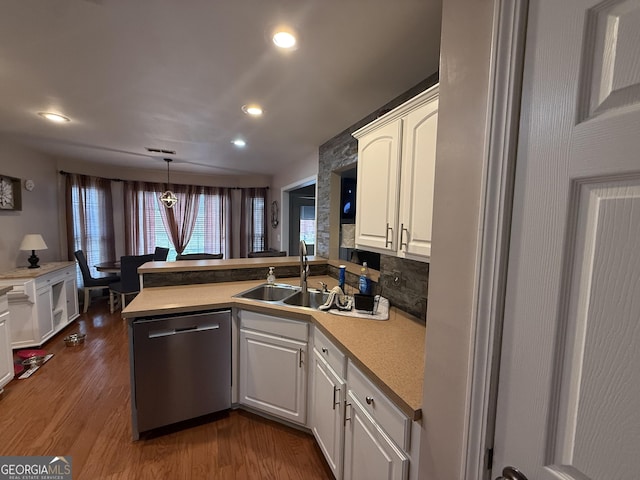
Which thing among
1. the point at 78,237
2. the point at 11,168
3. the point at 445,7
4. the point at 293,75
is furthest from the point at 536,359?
the point at 78,237

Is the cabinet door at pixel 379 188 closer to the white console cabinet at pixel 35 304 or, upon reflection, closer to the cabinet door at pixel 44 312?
the white console cabinet at pixel 35 304

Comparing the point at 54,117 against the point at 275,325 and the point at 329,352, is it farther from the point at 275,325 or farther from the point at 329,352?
the point at 329,352

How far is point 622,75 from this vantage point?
457 mm

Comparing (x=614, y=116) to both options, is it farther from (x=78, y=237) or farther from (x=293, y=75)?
(x=78, y=237)

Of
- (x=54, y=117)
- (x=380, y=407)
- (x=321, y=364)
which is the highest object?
(x=54, y=117)

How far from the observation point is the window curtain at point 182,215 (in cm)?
538

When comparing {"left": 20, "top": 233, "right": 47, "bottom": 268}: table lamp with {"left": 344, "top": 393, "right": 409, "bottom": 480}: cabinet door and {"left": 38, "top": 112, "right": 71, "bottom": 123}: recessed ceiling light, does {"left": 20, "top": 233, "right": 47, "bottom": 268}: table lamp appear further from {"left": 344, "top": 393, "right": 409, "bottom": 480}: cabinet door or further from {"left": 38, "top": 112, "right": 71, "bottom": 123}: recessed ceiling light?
{"left": 344, "top": 393, "right": 409, "bottom": 480}: cabinet door

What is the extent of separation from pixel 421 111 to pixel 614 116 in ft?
2.83

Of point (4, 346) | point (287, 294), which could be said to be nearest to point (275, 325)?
point (287, 294)

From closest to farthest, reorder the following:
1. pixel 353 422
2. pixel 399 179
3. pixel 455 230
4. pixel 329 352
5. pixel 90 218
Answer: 1. pixel 455 230
2. pixel 353 422
3. pixel 399 179
4. pixel 329 352
5. pixel 90 218

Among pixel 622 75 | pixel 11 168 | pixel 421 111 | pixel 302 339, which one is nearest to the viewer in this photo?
pixel 622 75

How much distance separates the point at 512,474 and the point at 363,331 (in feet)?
2.88

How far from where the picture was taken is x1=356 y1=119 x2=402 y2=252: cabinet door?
1421mm

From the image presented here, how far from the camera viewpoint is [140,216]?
5145 millimetres
